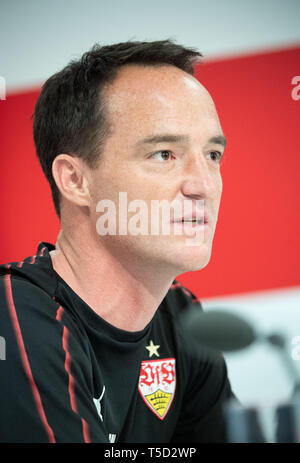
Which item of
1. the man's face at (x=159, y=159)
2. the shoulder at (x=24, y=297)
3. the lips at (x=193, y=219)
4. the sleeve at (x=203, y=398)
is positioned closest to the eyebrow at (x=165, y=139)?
the man's face at (x=159, y=159)

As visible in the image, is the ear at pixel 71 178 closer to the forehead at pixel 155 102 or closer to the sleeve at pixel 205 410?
the forehead at pixel 155 102

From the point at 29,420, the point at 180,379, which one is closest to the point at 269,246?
the point at 180,379

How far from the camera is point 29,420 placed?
0.58m

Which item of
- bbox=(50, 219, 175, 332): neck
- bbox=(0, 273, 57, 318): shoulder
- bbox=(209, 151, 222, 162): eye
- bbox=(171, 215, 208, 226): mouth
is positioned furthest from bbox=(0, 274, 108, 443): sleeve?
bbox=(209, 151, 222, 162): eye

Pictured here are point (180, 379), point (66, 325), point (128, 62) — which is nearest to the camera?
point (66, 325)

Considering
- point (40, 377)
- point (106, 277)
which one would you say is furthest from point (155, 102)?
point (40, 377)

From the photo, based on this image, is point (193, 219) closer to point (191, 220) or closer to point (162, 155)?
point (191, 220)

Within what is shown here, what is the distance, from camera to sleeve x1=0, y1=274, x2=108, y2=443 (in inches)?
23.0

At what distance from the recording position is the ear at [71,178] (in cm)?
79

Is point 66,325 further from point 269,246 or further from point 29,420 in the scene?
point 269,246

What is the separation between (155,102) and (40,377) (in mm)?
447

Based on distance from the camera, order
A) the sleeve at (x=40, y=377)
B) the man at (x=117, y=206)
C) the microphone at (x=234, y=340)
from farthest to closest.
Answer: the microphone at (x=234, y=340), the man at (x=117, y=206), the sleeve at (x=40, y=377)

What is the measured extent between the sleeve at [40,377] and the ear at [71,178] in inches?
7.2

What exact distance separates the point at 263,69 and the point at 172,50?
416mm
